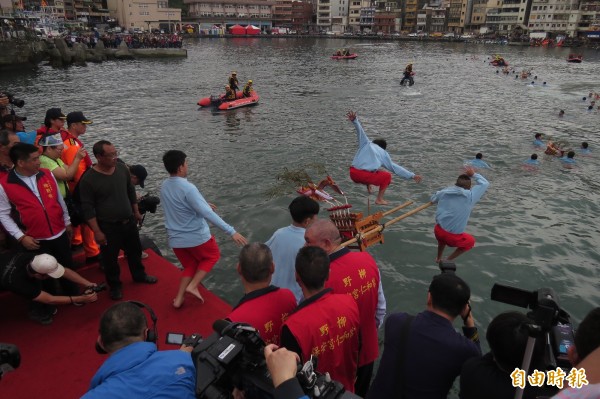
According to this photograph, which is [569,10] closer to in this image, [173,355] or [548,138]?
[548,138]

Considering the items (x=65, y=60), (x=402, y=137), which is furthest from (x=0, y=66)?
(x=402, y=137)

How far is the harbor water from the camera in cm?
849

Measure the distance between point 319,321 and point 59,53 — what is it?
55.0 meters

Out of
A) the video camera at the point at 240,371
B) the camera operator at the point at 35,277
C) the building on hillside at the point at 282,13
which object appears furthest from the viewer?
the building on hillside at the point at 282,13

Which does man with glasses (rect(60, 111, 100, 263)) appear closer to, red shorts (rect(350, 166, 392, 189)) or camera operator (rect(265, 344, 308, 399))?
camera operator (rect(265, 344, 308, 399))

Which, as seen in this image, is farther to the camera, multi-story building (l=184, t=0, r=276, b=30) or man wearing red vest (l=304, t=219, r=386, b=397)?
multi-story building (l=184, t=0, r=276, b=30)

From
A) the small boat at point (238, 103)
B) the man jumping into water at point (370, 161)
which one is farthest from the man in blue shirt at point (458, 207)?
the small boat at point (238, 103)

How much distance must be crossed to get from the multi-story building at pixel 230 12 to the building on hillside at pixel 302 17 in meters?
8.94

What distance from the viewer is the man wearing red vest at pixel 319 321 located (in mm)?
3074

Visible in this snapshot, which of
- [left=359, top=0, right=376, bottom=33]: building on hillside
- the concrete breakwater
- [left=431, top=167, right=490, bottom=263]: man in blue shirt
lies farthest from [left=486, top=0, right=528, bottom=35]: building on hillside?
[left=431, top=167, right=490, bottom=263]: man in blue shirt

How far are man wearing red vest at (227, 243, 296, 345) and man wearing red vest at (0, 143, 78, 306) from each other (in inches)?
129

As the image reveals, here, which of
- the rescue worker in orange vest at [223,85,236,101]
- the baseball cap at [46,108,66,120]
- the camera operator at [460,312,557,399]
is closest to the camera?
the camera operator at [460,312,557,399]

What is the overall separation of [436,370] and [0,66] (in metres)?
51.9

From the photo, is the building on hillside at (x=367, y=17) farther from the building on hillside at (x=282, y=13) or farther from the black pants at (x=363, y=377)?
the black pants at (x=363, y=377)
